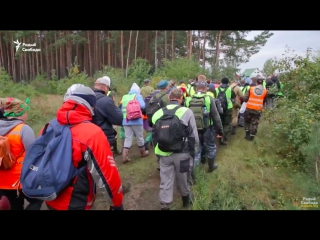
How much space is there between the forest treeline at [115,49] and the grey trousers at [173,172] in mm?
19833

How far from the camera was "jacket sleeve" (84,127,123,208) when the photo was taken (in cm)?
192

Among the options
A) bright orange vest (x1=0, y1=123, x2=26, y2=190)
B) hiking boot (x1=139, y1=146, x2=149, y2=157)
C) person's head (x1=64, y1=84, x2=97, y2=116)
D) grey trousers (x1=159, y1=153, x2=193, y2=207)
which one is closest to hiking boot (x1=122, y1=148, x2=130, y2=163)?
hiking boot (x1=139, y1=146, x2=149, y2=157)

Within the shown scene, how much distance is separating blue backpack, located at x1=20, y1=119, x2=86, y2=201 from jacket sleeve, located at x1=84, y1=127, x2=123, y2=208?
0.52 feet

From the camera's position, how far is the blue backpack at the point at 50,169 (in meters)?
1.83

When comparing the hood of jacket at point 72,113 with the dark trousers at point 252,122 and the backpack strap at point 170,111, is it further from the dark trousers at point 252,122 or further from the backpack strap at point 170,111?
the dark trousers at point 252,122

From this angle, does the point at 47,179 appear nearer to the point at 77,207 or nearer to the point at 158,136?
the point at 77,207

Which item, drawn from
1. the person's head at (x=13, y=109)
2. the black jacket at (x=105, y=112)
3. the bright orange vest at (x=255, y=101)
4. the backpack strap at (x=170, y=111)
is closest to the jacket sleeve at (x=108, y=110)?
the black jacket at (x=105, y=112)

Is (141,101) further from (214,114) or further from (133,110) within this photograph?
(214,114)

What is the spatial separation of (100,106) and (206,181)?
236cm

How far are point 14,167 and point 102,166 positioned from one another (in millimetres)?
1350

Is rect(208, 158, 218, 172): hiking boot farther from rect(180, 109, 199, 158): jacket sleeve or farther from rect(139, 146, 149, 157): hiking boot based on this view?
rect(139, 146, 149, 157): hiking boot

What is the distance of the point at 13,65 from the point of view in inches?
894
